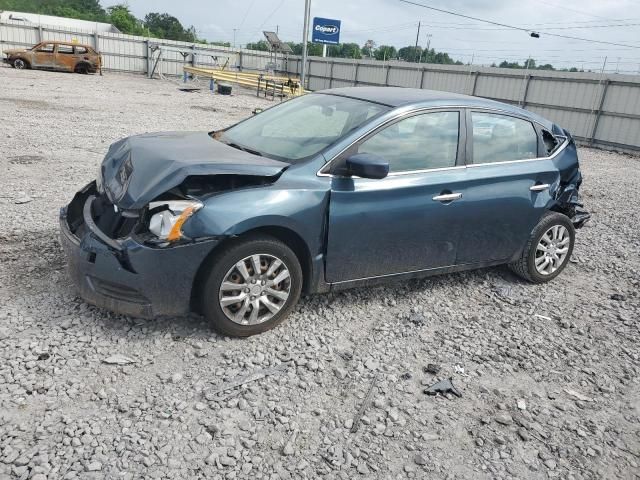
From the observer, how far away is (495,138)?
457cm

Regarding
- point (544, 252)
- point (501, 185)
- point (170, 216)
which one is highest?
point (501, 185)

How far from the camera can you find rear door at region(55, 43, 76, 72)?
27370 millimetres

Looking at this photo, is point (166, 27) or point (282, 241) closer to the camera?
point (282, 241)

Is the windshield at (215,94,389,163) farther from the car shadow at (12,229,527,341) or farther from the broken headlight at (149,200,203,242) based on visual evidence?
the car shadow at (12,229,527,341)

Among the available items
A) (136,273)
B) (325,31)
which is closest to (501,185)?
(136,273)

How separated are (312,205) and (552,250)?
110 inches

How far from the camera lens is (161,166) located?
136 inches

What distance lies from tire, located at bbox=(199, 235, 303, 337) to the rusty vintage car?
29022 millimetres

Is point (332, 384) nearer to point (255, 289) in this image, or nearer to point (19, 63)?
point (255, 289)

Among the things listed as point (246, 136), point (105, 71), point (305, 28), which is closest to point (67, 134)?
point (246, 136)

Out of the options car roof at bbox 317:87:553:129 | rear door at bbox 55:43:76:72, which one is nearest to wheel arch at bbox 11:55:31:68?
rear door at bbox 55:43:76:72

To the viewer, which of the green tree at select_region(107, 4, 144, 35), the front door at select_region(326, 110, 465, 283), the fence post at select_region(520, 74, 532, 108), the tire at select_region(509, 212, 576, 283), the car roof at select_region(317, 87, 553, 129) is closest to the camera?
the front door at select_region(326, 110, 465, 283)

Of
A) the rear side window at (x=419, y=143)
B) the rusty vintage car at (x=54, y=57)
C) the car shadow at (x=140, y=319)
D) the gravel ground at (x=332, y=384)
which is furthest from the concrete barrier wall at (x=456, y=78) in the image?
the rear side window at (x=419, y=143)

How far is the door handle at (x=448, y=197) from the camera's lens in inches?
160
